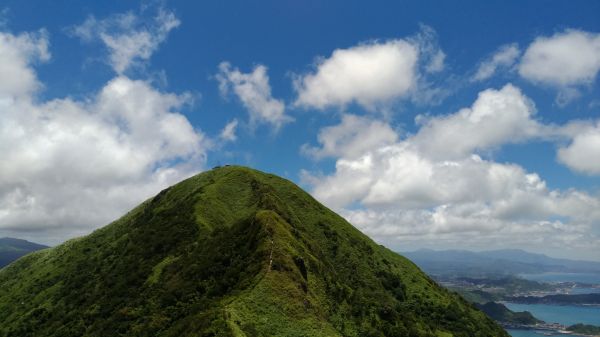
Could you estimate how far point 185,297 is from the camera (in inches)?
3696

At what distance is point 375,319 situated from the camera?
103750mm

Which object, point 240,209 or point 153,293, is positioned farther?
point 240,209

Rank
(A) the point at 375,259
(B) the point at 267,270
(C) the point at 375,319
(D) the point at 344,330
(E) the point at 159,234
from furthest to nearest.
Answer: (A) the point at 375,259 < (E) the point at 159,234 < (C) the point at 375,319 < (D) the point at 344,330 < (B) the point at 267,270

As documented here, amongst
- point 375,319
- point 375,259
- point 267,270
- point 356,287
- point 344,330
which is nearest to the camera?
point 267,270

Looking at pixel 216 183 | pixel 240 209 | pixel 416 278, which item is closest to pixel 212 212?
pixel 240 209

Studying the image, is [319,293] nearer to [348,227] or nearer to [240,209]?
[240,209]

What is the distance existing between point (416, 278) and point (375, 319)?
63130 millimetres

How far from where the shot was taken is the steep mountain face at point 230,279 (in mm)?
80312

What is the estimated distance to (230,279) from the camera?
89.9 m

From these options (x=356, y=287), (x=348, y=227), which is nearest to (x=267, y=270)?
(x=356, y=287)

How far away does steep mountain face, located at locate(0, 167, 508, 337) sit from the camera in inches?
3162

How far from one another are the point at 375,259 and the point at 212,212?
2392 inches

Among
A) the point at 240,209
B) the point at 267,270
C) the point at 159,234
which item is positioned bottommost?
the point at 267,270

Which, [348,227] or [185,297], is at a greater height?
[348,227]
